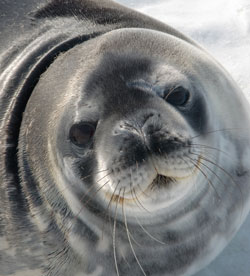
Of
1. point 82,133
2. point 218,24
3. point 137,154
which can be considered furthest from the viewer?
point 218,24

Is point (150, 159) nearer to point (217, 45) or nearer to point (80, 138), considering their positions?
point (80, 138)

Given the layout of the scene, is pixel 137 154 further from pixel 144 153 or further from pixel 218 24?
pixel 218 24

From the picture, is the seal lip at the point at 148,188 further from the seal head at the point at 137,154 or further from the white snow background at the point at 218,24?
the white snow background at the point at 218,24

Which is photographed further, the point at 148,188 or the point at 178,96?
the point at 178,96

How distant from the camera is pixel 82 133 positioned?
7.34 feet

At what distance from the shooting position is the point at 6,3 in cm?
315

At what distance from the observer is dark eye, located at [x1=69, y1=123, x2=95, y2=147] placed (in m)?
2.22

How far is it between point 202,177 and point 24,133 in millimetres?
886

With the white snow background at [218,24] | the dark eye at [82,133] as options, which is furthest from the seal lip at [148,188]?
the white snow background at [218,24]

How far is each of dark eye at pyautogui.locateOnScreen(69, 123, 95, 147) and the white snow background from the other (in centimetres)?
183

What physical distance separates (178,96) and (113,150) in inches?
15.6

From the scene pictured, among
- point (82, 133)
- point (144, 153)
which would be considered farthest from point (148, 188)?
point (82, 133)

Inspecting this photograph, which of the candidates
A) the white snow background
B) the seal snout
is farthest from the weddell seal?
the white snow background

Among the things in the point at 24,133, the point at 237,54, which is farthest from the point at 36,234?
the point at 237,54
